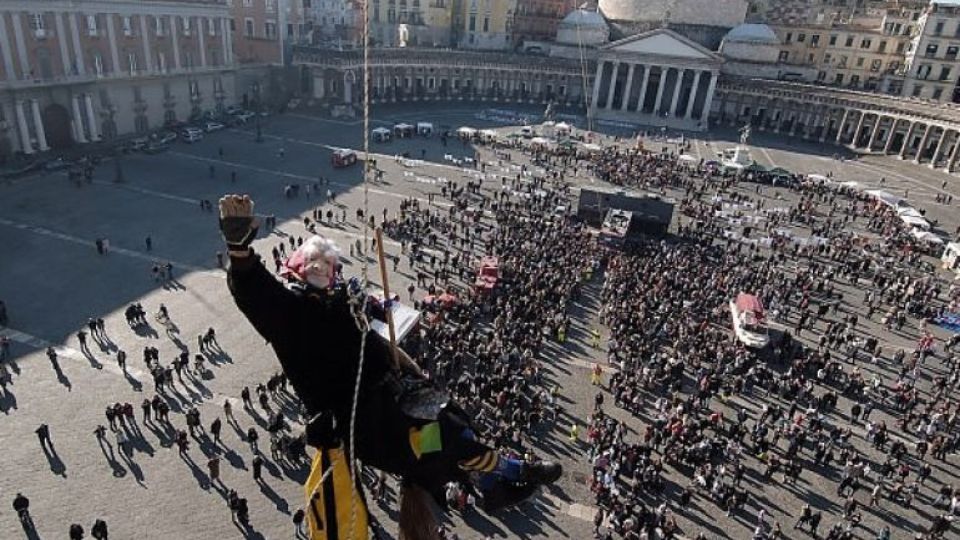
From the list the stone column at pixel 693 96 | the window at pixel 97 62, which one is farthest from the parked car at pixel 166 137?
the stone column at pixel 693 96

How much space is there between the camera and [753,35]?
303 ft

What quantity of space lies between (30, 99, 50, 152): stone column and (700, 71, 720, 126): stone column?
77.3 metres

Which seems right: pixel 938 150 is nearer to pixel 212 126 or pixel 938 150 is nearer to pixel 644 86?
pixel 644 86

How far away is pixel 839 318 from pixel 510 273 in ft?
61.7

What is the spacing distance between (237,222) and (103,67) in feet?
208

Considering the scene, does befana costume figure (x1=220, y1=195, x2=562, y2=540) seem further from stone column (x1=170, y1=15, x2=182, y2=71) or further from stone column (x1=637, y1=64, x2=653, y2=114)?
stone column (x1=637, y1=64, x2=653, y2=114)

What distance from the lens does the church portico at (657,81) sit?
86250 millimetres

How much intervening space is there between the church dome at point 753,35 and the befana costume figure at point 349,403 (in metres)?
102

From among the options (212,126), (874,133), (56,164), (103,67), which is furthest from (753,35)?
(56,164)

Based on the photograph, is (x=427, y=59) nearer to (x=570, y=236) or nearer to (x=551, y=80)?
(x=551, y=80)

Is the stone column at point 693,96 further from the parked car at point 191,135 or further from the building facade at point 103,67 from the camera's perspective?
the parked car at point 191,135

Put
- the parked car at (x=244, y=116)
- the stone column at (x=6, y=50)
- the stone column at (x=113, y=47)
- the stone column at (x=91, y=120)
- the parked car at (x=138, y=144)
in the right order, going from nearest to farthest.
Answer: the stone column at (x=6, y=50) < the parked car at (x=138, y=144) < the stone column at (x=91, y=120) < the stone column at (x=113, y=47) < the parked car at (x=244, y=116)

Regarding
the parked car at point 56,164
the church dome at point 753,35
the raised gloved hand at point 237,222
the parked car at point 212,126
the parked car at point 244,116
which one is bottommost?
the parked car at point 56,164

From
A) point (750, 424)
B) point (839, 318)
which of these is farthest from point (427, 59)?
point (750, 424)
